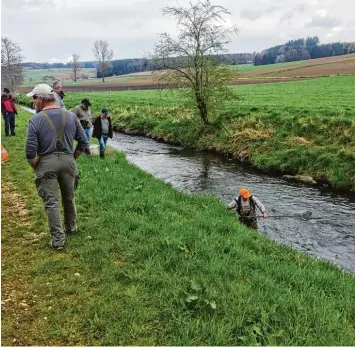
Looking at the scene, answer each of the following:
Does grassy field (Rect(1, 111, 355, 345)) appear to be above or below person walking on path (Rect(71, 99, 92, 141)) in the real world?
below

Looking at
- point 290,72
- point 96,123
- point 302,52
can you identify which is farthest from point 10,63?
point 302,52

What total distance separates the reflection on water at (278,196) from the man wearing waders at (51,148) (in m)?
5.65

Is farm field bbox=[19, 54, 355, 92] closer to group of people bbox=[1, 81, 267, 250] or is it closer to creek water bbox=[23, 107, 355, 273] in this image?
creek water bbox=[23, 107, 355, 273]

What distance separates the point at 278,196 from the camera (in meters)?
13.7

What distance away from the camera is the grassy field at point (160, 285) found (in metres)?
4.55

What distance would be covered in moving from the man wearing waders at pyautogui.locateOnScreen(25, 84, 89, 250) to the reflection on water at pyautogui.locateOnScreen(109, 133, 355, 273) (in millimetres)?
5645

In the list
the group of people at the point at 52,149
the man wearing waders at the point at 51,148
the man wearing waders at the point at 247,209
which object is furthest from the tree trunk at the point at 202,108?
the man wearing waders at the point at 51,148

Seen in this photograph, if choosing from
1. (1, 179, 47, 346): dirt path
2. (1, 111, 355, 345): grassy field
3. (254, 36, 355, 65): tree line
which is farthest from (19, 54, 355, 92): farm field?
(1, 111, 355, 345): grassy field

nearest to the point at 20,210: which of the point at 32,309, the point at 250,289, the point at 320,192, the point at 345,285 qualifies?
the point at 32,309

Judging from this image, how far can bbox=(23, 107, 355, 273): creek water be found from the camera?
9680 mm

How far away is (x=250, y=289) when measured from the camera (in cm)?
546

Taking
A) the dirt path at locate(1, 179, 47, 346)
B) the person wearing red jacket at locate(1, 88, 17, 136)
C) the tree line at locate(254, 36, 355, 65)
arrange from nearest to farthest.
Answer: the dirt path at locate(1, 179, 47, 346)
the person wearing red jacket at locate(1, 88, 17, 136)
the tree line at locate(254, 36, 355, 65)

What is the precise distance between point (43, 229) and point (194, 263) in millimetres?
3221

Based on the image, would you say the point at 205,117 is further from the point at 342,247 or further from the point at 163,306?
the point at 163,306
